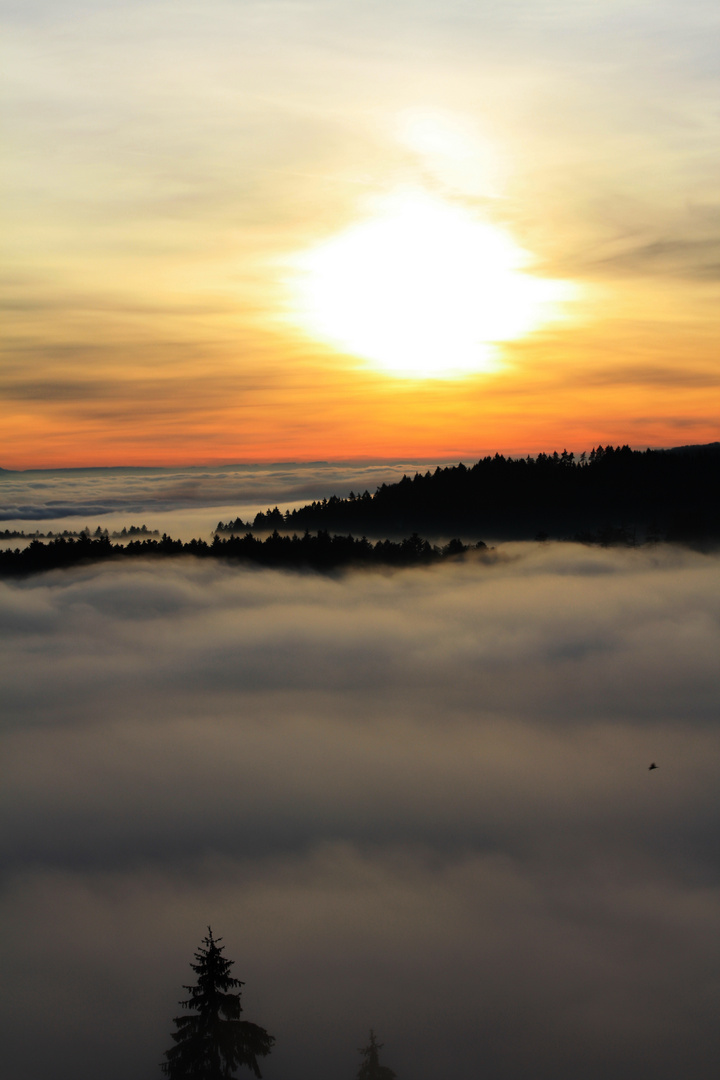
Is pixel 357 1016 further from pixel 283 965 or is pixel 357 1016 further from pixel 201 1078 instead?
pixel 201 1078

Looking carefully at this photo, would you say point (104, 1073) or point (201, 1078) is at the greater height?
point (201, 1078)

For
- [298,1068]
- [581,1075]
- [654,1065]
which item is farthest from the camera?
[654,1065]

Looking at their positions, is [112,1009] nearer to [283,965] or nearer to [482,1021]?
[283,965]

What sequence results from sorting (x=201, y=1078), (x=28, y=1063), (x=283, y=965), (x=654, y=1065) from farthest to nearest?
1. (x=283, y=965)
2. (x=654, y=1065)
3. (x=28, y=1063)
4. (x=201, y=1078)

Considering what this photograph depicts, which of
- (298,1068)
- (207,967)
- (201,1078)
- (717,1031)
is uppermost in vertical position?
(207,967)

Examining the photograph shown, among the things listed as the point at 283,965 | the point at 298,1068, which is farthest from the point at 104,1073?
the point at 283,965

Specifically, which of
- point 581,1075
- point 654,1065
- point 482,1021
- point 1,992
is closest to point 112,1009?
point 1,992

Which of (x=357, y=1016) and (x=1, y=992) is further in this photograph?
(x=1, y=992)
